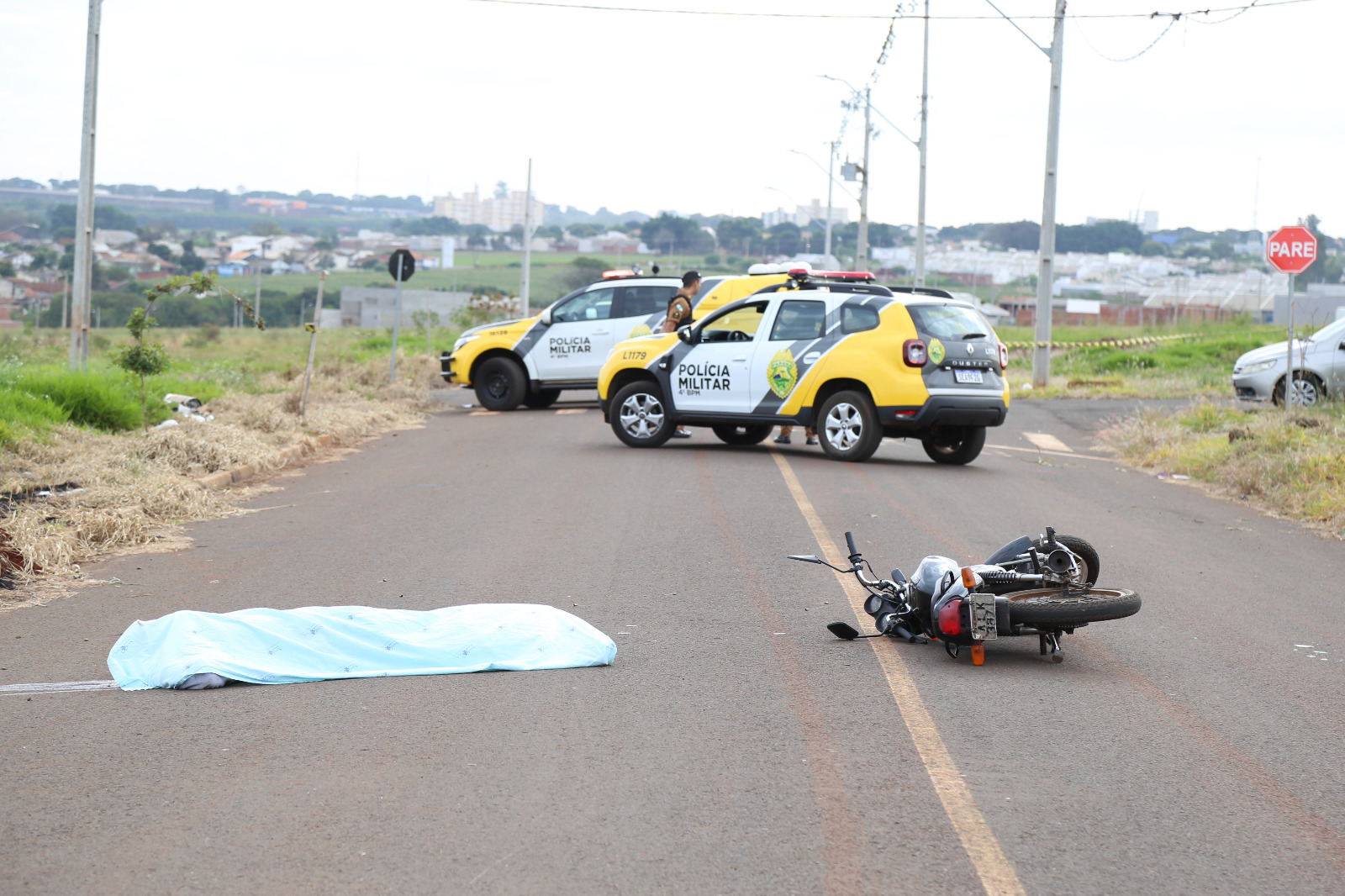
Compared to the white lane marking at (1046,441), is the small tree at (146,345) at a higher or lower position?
higher

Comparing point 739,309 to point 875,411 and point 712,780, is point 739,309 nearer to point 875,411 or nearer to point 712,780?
point 875,411

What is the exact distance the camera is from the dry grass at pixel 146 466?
905cm

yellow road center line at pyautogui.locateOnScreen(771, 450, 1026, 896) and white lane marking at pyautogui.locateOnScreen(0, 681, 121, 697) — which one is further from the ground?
yellow road center line at pyautogui.locateOnScreen(771, 450, 1026, 896)

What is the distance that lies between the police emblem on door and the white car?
965 cm

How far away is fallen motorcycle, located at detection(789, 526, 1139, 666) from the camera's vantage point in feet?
20.6

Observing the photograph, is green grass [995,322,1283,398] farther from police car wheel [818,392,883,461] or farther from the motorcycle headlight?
police car wheel [818,392,883,461]

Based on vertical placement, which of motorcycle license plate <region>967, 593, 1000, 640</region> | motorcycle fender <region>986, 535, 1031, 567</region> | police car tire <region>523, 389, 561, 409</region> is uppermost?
police car tire <region>523, 389, 561, 409</region>

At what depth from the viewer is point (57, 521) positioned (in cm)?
937

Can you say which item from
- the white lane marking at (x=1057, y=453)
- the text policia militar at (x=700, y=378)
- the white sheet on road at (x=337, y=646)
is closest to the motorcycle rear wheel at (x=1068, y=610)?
the white sheet on road at (x=337, y=646)

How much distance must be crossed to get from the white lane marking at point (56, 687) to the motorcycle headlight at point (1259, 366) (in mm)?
19733

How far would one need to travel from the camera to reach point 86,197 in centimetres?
1681

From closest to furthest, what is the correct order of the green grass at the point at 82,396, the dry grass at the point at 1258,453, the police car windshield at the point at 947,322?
the dry grass at the point at 1258,453
the police car windshield at the point at 947,322
the green grass at the point at 82,396

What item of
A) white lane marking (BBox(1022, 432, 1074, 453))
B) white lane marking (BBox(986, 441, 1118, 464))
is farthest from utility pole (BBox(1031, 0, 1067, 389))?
white lane marking (BBox(986, 441, 1118, 464))

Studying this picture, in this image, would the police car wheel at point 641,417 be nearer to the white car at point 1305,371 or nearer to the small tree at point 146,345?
the small tree at point 146,345
